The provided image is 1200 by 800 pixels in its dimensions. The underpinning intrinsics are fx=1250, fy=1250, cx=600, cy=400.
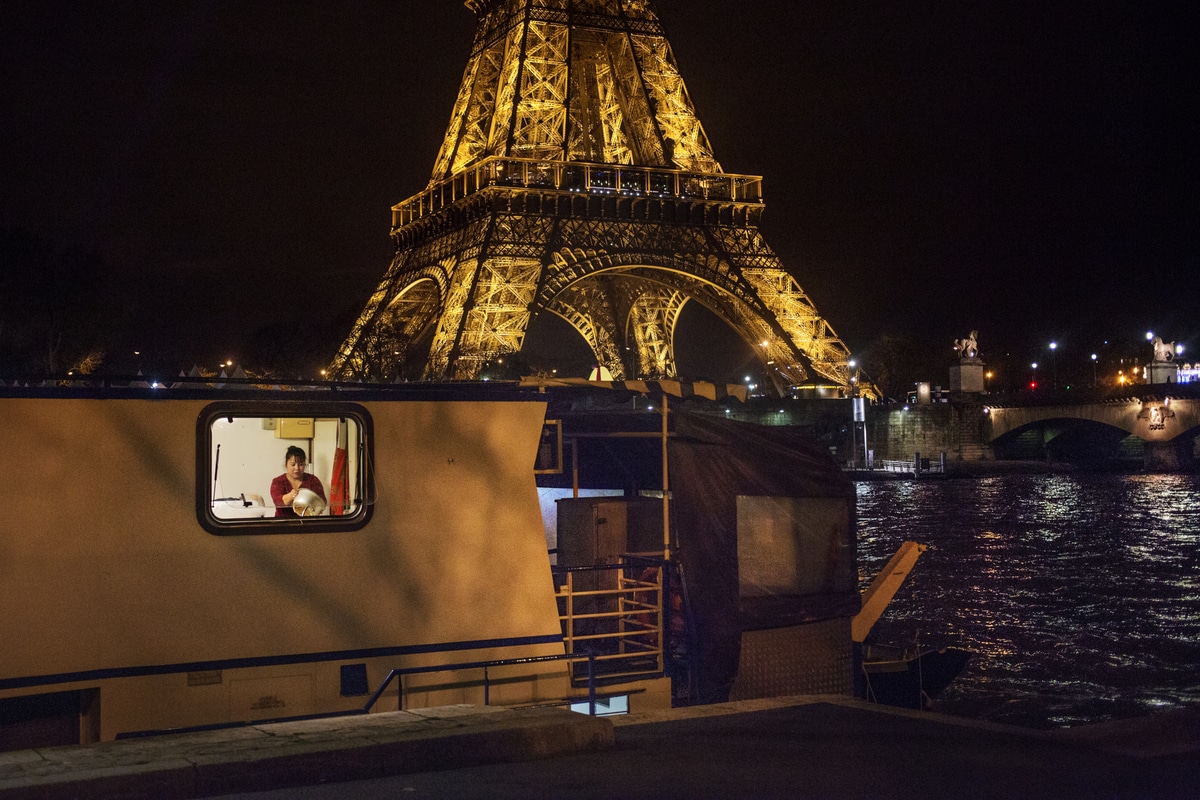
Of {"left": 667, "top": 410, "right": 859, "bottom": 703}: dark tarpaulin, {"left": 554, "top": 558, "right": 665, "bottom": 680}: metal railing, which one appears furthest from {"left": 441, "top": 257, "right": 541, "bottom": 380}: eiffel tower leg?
{"left": 667, "top": 410, "right": 859, "bottom": 703}: dark tarpaulin

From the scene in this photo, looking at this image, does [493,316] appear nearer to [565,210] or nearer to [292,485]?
[565,210]

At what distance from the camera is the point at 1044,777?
25.9ft

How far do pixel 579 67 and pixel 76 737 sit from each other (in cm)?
6298

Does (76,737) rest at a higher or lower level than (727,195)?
lower

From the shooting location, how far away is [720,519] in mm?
11516

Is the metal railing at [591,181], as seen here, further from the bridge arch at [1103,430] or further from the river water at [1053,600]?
the bridge arch at [1103,430]

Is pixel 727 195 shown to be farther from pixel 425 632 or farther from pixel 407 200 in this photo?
pixel 425 632

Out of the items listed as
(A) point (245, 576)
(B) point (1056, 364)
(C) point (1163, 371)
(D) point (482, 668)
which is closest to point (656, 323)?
(C) point (1163, 371)

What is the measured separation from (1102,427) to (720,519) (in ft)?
291

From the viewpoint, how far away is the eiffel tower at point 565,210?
2206 inches

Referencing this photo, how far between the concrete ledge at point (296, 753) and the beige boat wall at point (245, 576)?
3.04 ft

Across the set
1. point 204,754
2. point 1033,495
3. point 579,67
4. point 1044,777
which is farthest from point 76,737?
point 579,67

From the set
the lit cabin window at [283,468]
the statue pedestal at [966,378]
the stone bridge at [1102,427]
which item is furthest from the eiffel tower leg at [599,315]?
the lit cabin window at [283,468]

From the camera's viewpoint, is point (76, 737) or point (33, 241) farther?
point (33, 241)
